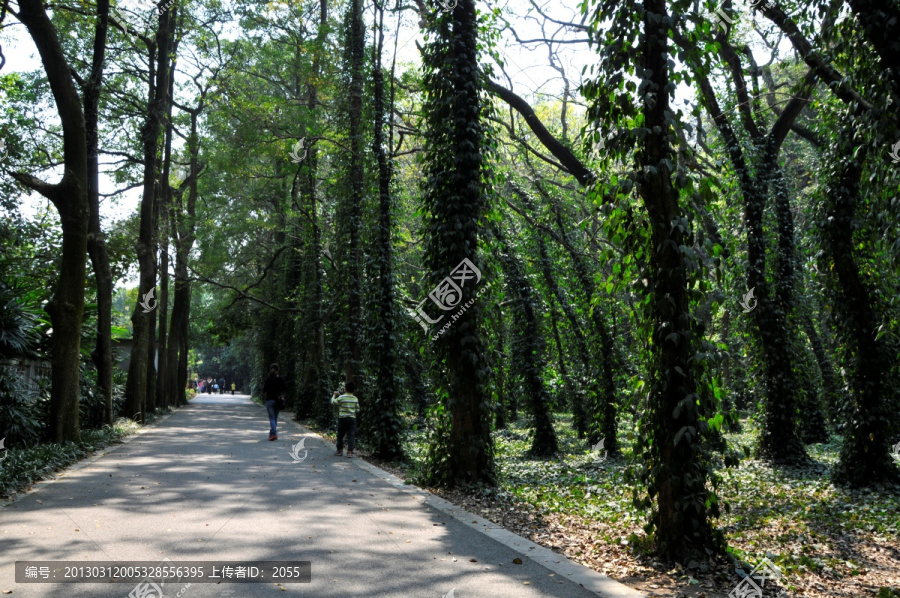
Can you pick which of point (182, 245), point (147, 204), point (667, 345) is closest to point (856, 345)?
point (667, 345)

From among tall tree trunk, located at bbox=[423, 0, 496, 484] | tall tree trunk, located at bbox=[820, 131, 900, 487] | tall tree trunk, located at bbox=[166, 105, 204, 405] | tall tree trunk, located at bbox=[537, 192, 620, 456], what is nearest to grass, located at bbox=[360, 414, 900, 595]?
tall tree trunk, located at bbox=[820, 131, 900, 487]

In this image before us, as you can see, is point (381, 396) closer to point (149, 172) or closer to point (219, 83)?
point (149, 172)

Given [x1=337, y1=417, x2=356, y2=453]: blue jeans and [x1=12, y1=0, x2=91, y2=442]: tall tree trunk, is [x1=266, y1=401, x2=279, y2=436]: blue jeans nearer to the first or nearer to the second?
[x1=337, y1=417, x2=356, y2=453]: blue jeans

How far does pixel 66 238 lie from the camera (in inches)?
516

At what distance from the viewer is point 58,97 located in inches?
515

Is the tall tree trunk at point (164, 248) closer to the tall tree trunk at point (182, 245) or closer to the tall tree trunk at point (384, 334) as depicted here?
the tall tree trunk at point (182, 245)

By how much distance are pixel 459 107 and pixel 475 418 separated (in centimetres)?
504

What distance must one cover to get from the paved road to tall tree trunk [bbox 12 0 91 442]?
2.30 meters

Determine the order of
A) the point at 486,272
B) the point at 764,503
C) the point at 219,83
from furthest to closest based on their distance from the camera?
the point at 219,83, the point at 486,272, the point at 764,503

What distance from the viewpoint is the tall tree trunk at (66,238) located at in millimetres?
13047

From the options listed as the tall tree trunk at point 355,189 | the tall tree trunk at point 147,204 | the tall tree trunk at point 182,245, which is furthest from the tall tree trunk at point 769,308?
the tall tree trunk at point 182,245

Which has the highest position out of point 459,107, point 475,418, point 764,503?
point 459,107

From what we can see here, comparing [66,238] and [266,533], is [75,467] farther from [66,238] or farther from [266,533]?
[266,533]

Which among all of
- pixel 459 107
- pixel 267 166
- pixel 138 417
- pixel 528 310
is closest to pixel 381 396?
pixel 528 310
